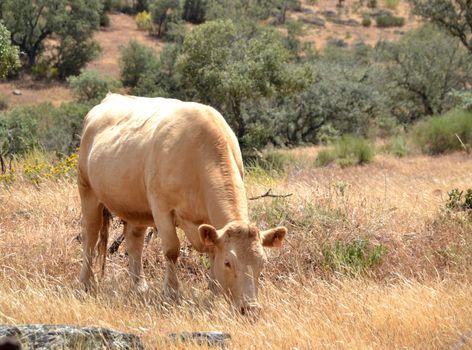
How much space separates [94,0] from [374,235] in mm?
48839

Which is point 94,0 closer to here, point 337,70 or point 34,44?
point 34,44

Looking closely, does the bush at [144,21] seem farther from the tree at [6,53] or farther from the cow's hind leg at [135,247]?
the cow's hind leg at [135,247]

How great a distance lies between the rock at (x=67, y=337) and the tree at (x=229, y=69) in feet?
63.7

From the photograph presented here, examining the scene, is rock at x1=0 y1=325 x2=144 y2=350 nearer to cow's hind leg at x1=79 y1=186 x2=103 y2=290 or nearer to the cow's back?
the cow's back

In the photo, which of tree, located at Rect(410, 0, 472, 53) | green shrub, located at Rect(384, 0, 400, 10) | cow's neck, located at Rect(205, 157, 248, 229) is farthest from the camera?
green shrub, located at Rect(384, 0, 400, 10)

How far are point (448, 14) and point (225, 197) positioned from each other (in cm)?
2734

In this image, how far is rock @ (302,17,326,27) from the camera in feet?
242

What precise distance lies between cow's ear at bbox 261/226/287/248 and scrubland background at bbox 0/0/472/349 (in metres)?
0.54

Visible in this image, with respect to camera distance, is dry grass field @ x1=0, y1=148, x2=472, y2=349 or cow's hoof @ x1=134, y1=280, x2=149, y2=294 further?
cow's hoof @ x1=134, y1=280, x2=149, y2=294

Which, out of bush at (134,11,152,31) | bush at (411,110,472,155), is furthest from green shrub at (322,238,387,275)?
bush at (134,11,152,31)

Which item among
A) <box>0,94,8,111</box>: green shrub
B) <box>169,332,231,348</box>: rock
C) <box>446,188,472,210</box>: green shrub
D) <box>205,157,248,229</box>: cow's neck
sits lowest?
<box>0,94,8,111</box>: green shrub

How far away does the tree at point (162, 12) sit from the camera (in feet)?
209

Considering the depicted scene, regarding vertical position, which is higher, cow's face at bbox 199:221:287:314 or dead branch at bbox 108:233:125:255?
cow's face at bbox 199:221:287:314

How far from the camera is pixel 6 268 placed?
7.52 meters
